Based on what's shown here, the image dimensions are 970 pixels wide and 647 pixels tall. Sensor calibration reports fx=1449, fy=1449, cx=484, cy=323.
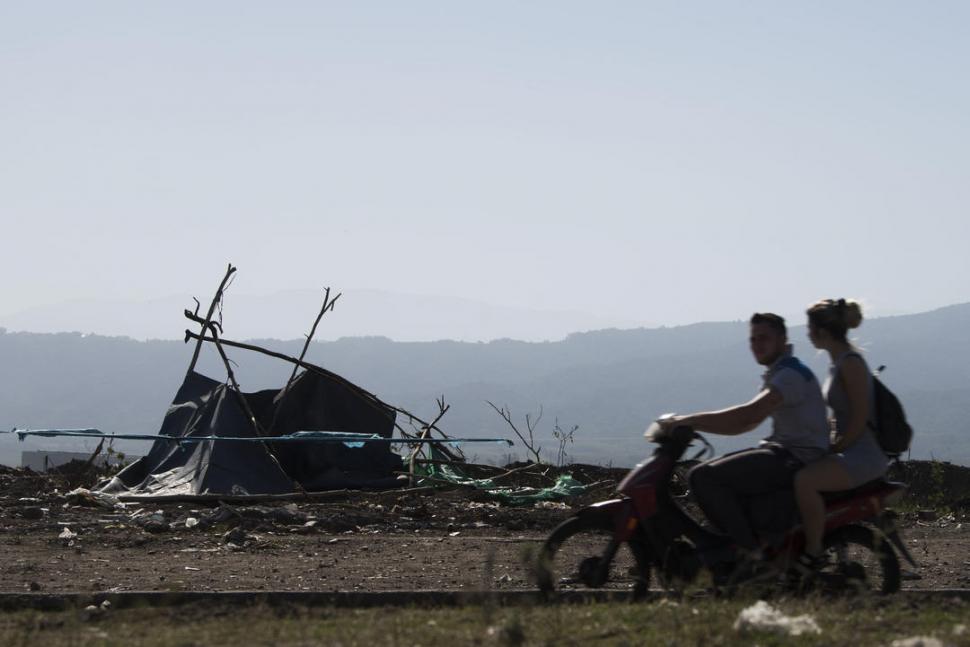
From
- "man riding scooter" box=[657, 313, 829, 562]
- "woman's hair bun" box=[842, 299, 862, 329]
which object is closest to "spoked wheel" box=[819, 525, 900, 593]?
"man riding scooter" box=[657, 313, 829, 562]

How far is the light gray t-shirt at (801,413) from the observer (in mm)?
7625

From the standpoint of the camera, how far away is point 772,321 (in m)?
7.84

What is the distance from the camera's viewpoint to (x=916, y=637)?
20.4ft

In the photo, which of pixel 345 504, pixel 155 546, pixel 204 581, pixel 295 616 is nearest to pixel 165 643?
pixel 295 616

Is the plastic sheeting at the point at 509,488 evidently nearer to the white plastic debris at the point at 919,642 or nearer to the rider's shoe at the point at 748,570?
the rider's shoe at the point at 748,570

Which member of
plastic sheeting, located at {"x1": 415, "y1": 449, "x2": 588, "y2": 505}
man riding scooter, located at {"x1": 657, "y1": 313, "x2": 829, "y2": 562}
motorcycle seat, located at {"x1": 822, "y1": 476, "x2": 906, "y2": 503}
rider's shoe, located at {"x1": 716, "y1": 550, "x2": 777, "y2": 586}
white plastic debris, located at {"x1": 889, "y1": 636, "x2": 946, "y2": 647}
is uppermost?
man riding scooter, located at {"x1": 657, "y1": 313, "x2": 829, "y2": 562}

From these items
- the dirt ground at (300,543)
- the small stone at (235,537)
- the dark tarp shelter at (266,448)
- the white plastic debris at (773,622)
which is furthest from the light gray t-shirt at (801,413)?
the dark tarp shelter at (266,448)

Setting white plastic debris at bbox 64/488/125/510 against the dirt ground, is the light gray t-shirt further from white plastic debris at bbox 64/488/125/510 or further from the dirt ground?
white plastic debris at bbox 64/488/125/510

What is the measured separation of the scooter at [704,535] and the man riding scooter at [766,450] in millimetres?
91

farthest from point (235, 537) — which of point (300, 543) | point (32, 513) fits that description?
point (32, 513)

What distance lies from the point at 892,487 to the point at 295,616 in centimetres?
329

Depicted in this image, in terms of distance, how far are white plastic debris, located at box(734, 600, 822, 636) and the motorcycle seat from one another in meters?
1.36

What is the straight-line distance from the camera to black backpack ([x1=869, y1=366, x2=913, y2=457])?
7.79 meters

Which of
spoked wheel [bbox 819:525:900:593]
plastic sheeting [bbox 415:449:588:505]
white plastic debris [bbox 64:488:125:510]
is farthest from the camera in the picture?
plastic sheeting [bbox 415:449:588:505]
